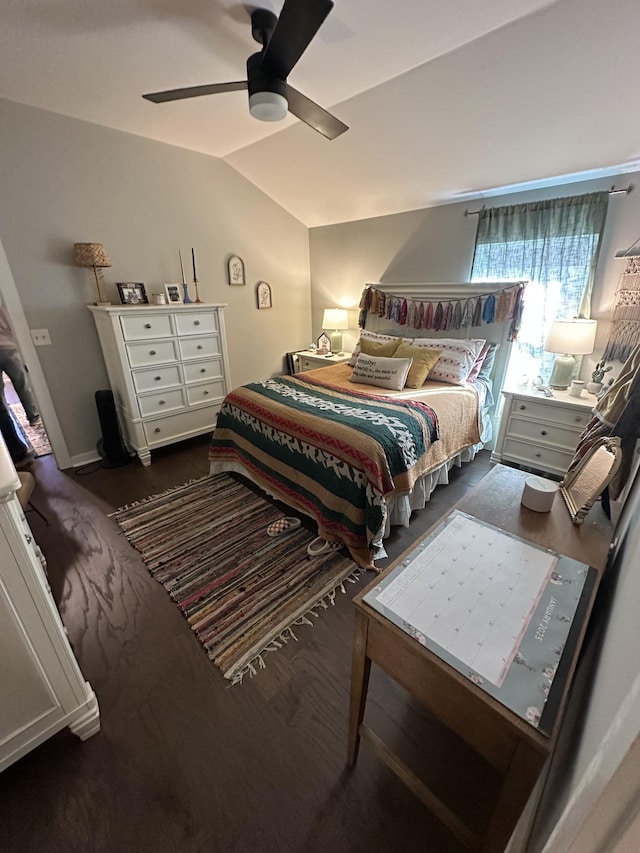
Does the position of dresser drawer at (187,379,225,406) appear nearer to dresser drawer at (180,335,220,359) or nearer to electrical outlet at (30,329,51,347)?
dresser drawer at (180,335,220,359)

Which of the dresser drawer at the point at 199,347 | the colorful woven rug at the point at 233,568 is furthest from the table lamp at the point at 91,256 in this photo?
the colorful woven rug at the point at 233,568

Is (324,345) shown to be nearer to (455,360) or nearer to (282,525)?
(455,360)

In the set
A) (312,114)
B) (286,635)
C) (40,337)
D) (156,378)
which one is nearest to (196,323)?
(156,378)

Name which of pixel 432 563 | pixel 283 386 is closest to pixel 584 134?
pixel 283 386

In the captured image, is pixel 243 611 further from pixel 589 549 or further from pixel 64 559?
pixel 589 549

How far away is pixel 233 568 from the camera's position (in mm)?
1917

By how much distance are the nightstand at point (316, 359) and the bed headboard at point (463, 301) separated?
601 mm

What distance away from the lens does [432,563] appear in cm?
94

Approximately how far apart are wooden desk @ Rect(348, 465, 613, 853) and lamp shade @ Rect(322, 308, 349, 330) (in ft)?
10.4

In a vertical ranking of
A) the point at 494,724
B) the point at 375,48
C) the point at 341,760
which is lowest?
the point at 341,760

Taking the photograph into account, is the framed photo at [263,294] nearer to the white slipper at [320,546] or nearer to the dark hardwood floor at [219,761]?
the white slipper at [320,546]

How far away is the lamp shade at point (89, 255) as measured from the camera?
2.59m

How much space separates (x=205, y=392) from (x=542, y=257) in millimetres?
3037

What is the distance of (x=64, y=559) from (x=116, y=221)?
8.55ft
